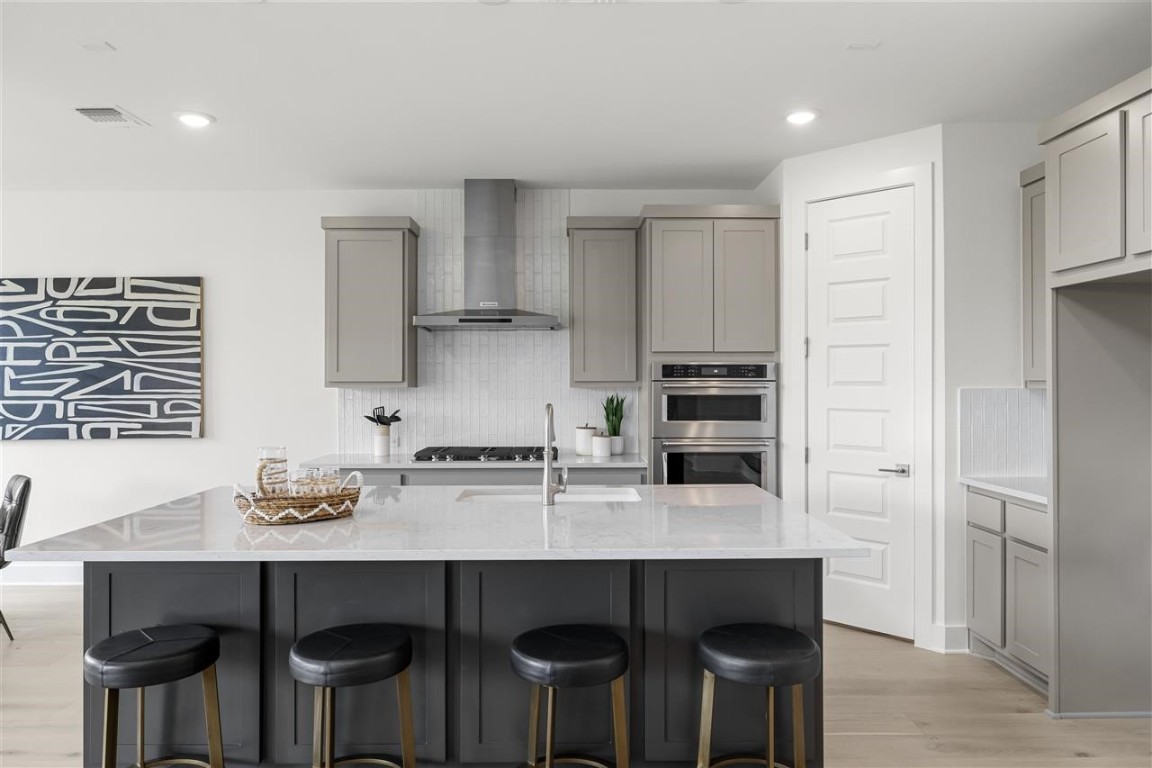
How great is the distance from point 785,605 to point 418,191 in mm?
3745

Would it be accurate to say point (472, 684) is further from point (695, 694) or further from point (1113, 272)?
point (1113, 272)

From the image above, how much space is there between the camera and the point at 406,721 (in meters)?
2.13

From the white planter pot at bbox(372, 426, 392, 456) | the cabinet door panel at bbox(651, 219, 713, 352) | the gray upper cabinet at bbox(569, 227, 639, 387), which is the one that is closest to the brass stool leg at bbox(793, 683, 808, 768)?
the cabinet door panel at bbox(651, 219, 713, 352)

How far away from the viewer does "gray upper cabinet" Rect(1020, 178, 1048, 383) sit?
136 inches

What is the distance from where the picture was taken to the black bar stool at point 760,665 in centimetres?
194

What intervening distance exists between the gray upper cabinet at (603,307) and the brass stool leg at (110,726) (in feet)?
10.1

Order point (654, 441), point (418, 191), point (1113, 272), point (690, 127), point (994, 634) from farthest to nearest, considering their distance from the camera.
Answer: point (418, 191) → point (654, 441) → point (690, 127) → point (994, 634) → point (1113, 272)

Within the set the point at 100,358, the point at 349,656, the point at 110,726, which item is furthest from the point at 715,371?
the point at 100,358

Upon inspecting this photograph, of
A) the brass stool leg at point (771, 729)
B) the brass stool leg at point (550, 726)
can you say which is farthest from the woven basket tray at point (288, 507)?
the brass stool leg at point (771, 729)

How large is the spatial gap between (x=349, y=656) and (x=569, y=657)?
1.94 feet

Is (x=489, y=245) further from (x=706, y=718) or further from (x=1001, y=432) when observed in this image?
(x=706, y=718)

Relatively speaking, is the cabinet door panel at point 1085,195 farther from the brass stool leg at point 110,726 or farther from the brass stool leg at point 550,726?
the brass stool leg at point 110,726

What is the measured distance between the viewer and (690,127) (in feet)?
12.3

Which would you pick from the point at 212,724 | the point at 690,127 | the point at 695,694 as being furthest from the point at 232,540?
the point at 690,127
